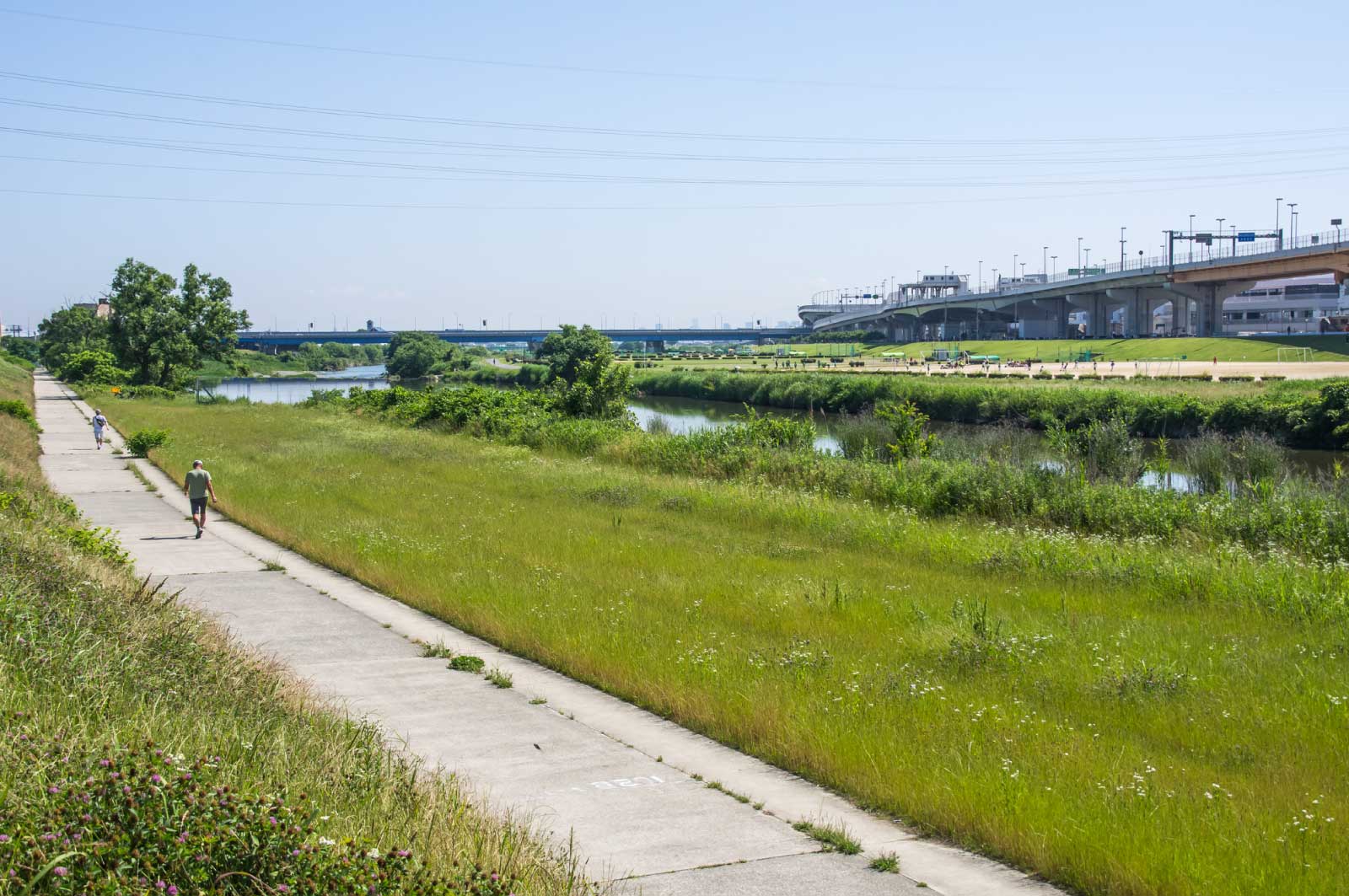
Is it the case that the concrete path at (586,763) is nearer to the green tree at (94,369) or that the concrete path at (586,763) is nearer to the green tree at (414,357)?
the green tree at (94,369)

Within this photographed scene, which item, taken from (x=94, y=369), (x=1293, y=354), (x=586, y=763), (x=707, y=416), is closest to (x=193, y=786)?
(x=586, y=763)

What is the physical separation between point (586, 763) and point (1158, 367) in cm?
8968

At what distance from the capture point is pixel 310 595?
58.9ft

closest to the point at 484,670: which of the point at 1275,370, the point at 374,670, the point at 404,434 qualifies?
the point at 374,670

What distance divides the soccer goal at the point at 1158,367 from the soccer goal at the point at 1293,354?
24.3 ft

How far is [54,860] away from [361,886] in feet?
4.28

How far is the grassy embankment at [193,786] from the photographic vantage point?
5.54m

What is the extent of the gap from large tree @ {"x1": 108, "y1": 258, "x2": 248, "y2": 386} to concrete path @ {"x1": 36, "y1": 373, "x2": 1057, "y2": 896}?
86341 millimetres

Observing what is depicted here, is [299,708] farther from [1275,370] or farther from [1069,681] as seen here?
[1275,370]

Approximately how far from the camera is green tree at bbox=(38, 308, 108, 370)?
14575 centimetres

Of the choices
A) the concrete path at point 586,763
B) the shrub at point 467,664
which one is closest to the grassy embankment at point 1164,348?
the concrete path at point 586,763

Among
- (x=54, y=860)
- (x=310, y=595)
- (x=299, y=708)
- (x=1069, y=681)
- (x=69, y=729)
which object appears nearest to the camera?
(x=54, y=860)

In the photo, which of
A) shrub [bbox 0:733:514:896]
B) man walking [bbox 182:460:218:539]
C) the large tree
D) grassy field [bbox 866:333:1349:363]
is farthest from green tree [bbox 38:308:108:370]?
shrub [bbox 0:733:514:896]

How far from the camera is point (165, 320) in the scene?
97312 mm
